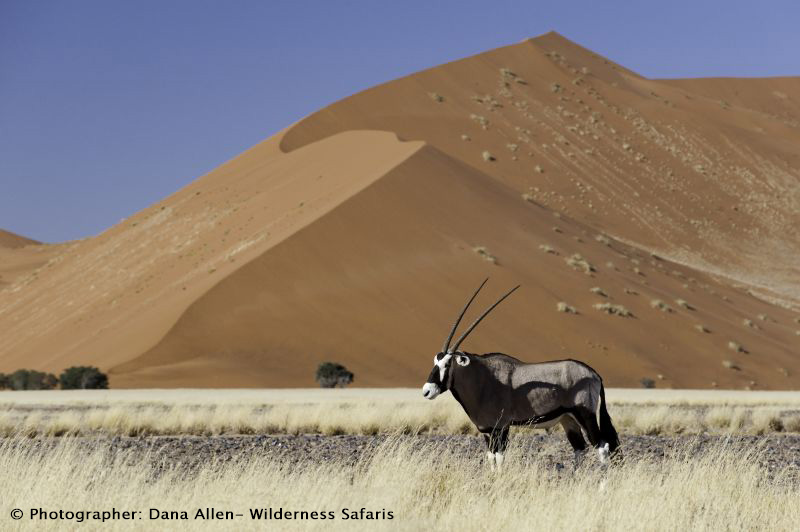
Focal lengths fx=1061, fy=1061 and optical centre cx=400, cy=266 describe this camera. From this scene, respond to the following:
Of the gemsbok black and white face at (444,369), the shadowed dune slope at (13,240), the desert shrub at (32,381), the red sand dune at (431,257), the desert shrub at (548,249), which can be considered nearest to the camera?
the gemsbok black and white face at (444,369)

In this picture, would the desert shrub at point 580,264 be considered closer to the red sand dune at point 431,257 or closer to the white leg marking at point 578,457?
the red sand dune at point 431,257

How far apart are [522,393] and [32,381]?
3024cm

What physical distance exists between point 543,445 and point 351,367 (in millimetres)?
23552

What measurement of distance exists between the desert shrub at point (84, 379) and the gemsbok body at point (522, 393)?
26.6 m

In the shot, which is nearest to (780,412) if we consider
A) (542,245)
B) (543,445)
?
(543,445)

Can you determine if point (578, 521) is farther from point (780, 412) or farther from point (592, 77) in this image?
point (592, 77)

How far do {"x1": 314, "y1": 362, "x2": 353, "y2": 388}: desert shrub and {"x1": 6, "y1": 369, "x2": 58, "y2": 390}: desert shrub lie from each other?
9.45m

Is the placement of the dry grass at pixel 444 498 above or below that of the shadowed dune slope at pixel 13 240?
below

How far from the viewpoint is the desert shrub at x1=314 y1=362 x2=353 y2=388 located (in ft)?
116

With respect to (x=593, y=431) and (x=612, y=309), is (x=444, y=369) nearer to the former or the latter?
(x=593, y=431)

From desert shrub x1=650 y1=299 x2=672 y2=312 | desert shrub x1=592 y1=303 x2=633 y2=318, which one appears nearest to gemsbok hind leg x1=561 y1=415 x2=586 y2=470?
desert shrub x1=592 y1=303 x2=633 y2=318

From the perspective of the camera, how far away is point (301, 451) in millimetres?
13430

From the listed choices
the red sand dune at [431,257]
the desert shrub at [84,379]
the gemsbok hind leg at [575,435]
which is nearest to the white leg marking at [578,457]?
the gemsbok hind leg at [575,435]

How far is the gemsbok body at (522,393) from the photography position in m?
9.80
